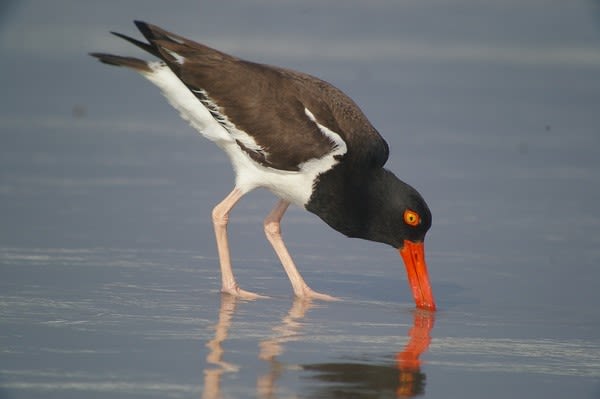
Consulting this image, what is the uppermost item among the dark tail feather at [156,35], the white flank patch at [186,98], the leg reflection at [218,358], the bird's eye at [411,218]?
the dark tail feather at [156,35]

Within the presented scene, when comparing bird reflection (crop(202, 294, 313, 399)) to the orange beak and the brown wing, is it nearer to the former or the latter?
the orange beak

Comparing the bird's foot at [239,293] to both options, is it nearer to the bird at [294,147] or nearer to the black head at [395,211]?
the bird at [294,147]

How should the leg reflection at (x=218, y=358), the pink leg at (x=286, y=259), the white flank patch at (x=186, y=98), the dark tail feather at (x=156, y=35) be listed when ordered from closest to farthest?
the leg reflection at (x=218, y=358)
the pink leg at (x=286, y=259)
the white flank patch at (x=186, y=98)
the dark tail feather at (x=156, y=35)

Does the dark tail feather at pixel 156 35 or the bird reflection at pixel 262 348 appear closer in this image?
the bird reflection at pixel 262 348

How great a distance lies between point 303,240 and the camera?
10008 millimetres

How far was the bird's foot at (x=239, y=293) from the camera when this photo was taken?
802 centimetres

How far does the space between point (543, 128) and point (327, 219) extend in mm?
7263

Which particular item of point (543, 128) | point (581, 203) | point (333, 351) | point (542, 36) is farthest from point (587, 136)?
point (333, 351)

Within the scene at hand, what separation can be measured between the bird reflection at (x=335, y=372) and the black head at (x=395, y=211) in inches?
46.1

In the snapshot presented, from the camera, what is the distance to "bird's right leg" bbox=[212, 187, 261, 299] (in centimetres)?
808

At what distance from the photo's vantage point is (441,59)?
1959 centimetres

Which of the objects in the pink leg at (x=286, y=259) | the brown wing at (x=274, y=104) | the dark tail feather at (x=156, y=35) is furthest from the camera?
the dark tail feather at (x=156, y=35)

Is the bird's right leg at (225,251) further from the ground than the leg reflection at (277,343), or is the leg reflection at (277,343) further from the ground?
the bird's right leg at (225,251)

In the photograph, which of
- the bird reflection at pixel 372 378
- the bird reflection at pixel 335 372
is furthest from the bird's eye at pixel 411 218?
the bird reflection at pixel 372 378
